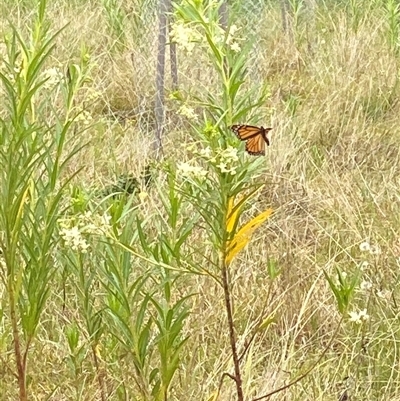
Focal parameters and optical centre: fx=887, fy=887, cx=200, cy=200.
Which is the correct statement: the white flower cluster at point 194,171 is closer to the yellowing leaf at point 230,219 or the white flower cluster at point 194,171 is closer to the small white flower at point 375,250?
the yellowing leaf at point 230,219

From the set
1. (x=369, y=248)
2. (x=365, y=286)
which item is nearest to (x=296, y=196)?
(x=369, y=248)

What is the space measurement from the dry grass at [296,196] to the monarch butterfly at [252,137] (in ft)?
0.59

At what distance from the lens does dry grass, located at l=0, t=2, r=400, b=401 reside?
2115mm

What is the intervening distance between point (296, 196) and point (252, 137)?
1.79 meters

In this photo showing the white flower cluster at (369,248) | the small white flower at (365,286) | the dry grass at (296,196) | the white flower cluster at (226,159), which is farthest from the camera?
the white flower cluster at (369,248)

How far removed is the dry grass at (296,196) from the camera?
2115 millimetres

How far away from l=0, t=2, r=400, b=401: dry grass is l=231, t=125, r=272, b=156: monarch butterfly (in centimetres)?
18

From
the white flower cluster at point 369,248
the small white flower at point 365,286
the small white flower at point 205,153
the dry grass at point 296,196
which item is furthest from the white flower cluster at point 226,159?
the white flower cluster at point 369,248

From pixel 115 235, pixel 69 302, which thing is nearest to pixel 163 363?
pixel 115 235

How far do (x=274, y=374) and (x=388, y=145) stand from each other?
197 centimetres

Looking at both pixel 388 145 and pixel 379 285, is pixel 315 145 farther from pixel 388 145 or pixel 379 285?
pixel 379 285

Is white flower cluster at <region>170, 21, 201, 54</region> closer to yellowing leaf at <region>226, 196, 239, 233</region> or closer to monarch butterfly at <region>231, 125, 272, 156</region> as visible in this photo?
monarch butterfly at <region>231, 125, 272, 156</region>

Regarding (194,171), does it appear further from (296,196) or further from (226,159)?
(296,196)

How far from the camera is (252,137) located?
1503 mm
